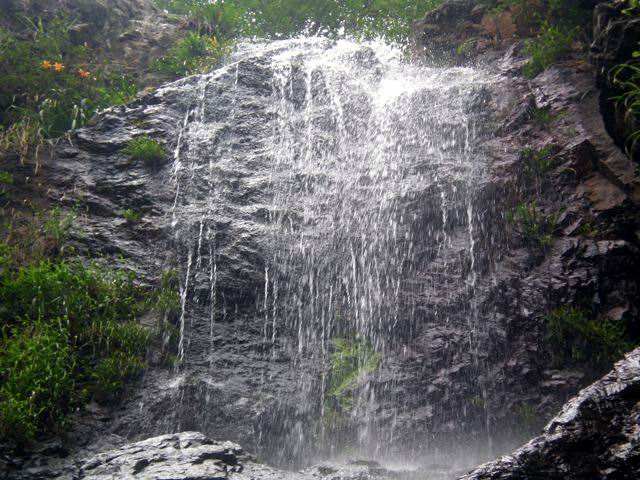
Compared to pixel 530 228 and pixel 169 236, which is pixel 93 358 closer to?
pixel 169 236

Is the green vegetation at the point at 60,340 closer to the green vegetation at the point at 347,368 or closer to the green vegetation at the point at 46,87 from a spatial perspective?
the green vegetation at the point at 347,368

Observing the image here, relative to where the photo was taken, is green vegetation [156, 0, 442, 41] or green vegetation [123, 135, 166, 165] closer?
green vegetation [123, 135, 166, 165]

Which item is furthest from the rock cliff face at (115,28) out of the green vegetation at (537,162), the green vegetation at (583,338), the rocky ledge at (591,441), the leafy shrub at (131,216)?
the rocky ledge at (591,441)

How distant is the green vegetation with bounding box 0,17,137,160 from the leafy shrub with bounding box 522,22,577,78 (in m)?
8.03

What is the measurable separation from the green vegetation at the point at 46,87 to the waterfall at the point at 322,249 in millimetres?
2153

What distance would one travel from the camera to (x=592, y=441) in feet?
10.1

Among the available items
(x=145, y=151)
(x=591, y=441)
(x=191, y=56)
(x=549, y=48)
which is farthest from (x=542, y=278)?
(x=191, y=56)

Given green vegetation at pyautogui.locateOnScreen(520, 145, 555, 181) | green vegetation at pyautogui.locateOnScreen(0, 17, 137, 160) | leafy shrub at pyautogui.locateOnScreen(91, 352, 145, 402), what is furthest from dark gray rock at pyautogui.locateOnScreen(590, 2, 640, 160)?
green vegetation at pyautogui.locateOnScreen(0, 17, 137, 160)

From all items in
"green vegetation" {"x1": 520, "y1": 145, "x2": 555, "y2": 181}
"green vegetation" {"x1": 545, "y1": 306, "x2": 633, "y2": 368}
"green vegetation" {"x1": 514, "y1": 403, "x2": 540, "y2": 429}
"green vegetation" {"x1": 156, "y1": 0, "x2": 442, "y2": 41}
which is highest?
"green vegetation" {"x1": 156, "y1": 0, "x2": 442, "y2": 41}

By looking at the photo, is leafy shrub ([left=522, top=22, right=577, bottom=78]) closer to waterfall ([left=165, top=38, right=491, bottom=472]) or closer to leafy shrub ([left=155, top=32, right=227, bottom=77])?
waterfall ([left=165, top=38, right=491, bottom=472])

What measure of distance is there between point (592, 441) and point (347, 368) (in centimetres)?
436

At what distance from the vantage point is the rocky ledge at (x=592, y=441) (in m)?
2.94

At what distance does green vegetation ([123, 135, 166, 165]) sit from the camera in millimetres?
9078

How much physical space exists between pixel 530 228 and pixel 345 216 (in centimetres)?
288
